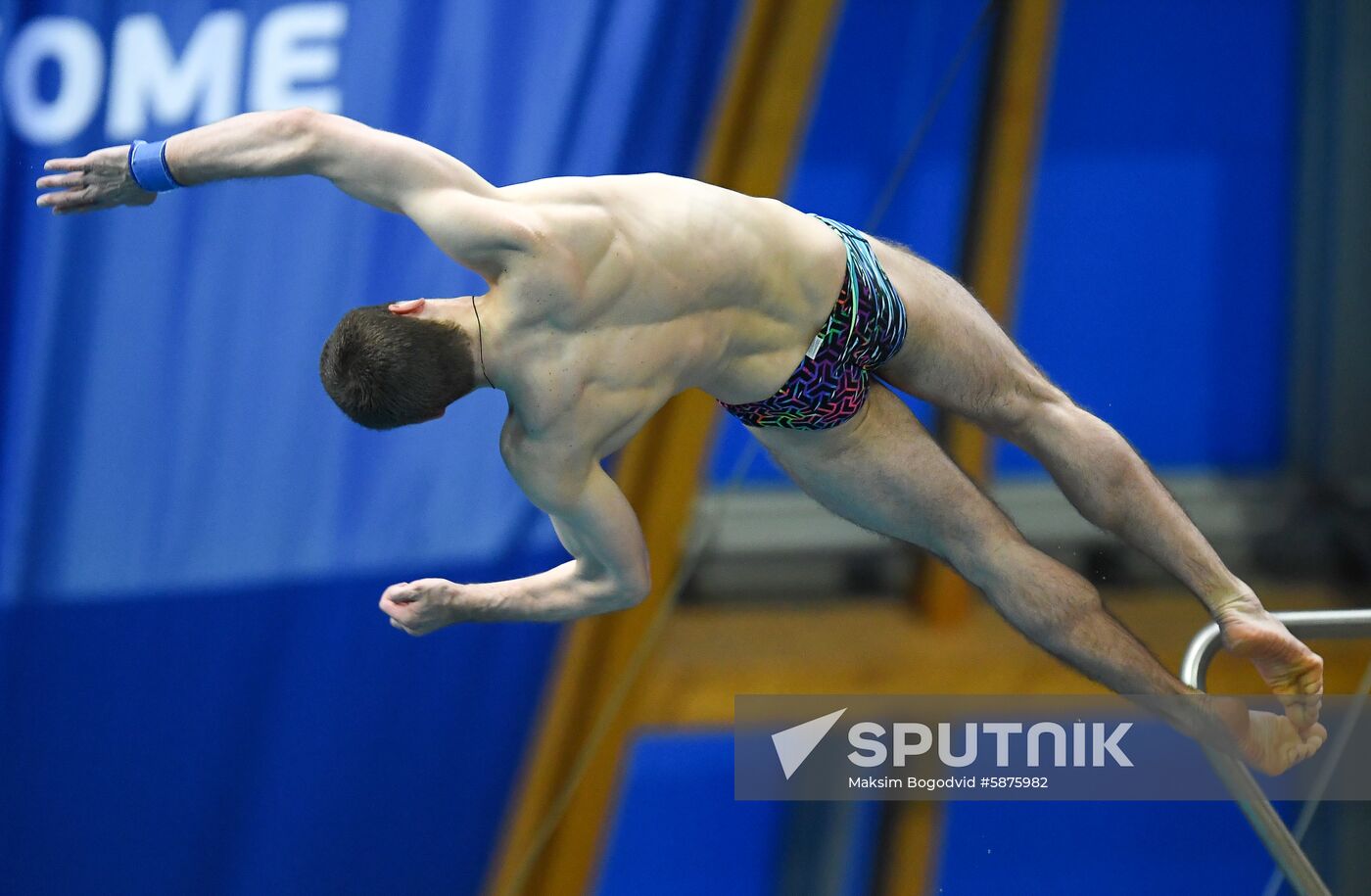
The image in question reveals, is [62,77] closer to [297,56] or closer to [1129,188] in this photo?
→ [297,56]

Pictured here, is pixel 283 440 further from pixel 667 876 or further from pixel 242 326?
pixel 667 876

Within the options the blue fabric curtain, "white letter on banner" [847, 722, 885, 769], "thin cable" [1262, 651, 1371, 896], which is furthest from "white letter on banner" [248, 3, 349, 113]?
"thin cable" [1262, 651, 1371, 896]

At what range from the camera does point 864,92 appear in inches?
167

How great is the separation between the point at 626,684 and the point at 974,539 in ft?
5.53

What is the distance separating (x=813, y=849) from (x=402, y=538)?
1646mm

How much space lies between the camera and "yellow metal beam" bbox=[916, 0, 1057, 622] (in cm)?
419

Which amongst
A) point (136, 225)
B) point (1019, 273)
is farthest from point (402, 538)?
point (1019, 273)

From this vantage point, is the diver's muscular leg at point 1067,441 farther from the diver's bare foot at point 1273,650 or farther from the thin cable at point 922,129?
the thin cable at point 922,129

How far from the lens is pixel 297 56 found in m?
3.56

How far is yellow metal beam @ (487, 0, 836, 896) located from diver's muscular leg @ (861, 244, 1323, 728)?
1.41m

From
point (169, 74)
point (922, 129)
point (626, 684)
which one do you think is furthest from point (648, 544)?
point (169, 74)

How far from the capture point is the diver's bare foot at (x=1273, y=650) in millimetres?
2590

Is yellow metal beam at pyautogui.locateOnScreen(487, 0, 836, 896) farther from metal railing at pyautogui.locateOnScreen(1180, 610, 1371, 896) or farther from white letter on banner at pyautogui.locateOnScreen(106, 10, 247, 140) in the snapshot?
metal railing at pyautogui.locateOnScreen(1180, 610, 1371, 896)

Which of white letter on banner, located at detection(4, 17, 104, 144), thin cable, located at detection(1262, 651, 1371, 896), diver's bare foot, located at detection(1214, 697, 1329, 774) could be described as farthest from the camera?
thin cable, located at detection(1262, 651, 1371, 896)
